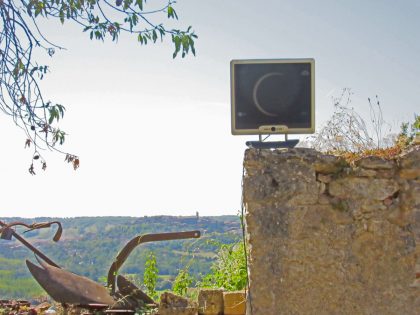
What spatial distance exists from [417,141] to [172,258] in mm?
4679

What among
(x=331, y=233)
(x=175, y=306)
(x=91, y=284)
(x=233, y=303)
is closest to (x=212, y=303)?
(x=233, y=303)

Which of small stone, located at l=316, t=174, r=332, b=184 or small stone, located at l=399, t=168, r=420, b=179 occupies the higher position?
small stone, located at l=399, t=168, r=420, b=179

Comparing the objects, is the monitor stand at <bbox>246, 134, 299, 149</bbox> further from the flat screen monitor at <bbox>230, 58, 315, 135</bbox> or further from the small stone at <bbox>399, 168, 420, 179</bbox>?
the small stone at <bbox>399, 168, 420, 179</bbox>

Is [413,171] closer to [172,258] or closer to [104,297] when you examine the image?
[104,297]

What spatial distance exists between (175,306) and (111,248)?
6399mm

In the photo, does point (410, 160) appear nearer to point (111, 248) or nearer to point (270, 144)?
point (270, 144)

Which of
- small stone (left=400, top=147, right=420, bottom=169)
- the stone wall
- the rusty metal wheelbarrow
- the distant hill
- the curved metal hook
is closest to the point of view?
the stone wall

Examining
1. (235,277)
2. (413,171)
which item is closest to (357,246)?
(413,171)

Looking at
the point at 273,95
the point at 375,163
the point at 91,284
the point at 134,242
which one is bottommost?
the point at 91,284

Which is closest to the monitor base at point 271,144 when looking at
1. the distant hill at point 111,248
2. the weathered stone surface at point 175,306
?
the weathered stone surface at point 175,306

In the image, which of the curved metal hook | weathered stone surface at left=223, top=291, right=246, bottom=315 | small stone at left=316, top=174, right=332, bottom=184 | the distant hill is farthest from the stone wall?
the distant hill

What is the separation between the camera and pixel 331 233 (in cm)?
429

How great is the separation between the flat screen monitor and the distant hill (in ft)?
7.08

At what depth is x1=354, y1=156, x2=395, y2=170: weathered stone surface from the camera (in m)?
4.38
